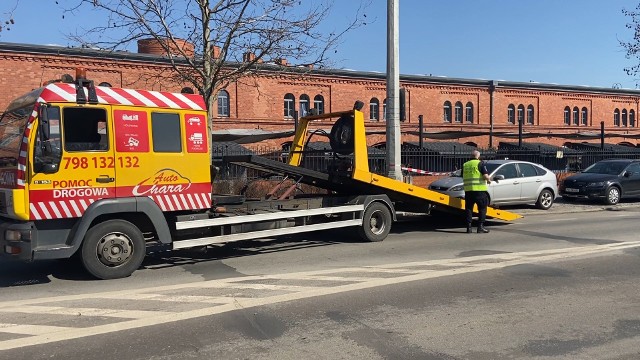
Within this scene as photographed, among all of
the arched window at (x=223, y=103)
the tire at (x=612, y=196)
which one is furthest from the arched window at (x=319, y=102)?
the tire at (x=612, y=196)

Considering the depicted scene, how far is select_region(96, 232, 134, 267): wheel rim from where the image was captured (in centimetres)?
727

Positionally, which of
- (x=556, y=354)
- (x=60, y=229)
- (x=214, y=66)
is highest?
(x=214, y=66)

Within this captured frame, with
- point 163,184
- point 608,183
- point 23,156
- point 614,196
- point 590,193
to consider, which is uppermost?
point 23,156

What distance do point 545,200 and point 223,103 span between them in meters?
22.3

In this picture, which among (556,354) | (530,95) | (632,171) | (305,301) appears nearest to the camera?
(556,354)

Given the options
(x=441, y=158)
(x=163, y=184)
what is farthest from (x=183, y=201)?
(x=441, y=158)

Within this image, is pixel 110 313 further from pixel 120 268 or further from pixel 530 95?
pixel 530 95

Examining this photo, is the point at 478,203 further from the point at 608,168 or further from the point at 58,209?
the point at 608,168

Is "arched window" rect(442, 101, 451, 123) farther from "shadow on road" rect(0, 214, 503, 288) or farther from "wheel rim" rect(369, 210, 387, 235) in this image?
"wheel rim" rect(369, 210, 387, 235)

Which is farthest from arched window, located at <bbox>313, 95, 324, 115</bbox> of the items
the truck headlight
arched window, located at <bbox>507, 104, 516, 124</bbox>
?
the truck headlight

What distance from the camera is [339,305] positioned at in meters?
6.00

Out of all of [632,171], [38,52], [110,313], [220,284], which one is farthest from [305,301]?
[38,52]

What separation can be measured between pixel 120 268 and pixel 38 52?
2381cm

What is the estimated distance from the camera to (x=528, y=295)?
6.45 meters
